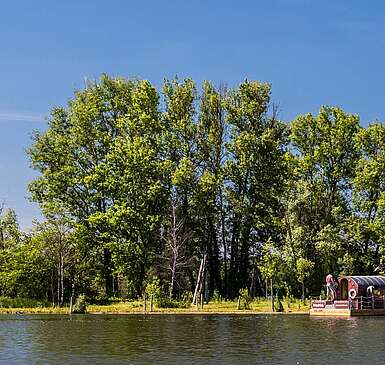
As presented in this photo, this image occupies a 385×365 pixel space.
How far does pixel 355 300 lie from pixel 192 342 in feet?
91.9

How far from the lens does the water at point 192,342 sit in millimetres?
25719

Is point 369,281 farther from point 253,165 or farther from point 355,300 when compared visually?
point 253,165

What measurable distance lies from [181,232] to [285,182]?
13590mm

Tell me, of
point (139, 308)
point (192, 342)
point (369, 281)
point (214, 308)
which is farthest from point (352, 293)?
point (192, 342)

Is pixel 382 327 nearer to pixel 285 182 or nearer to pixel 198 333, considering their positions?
pixel 198 333

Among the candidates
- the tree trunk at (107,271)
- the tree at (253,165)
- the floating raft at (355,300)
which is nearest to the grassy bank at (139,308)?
the floating raft at (355,300)

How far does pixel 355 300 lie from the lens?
184 feet

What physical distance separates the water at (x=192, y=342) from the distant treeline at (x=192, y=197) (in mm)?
24530

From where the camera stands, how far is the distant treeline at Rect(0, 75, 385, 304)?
233 ft

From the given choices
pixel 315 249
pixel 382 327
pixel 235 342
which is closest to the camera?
pixel 235 342

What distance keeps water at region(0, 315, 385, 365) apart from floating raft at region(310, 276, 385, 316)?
357 inches

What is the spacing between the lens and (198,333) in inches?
1428

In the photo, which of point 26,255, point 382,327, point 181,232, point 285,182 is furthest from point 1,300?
point 382,327

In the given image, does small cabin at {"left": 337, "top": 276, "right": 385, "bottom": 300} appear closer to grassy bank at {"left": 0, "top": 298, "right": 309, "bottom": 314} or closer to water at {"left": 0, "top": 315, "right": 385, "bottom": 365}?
grassy bank at {"left": 0, "top": 298, "right": 309, "bottom": 314}
